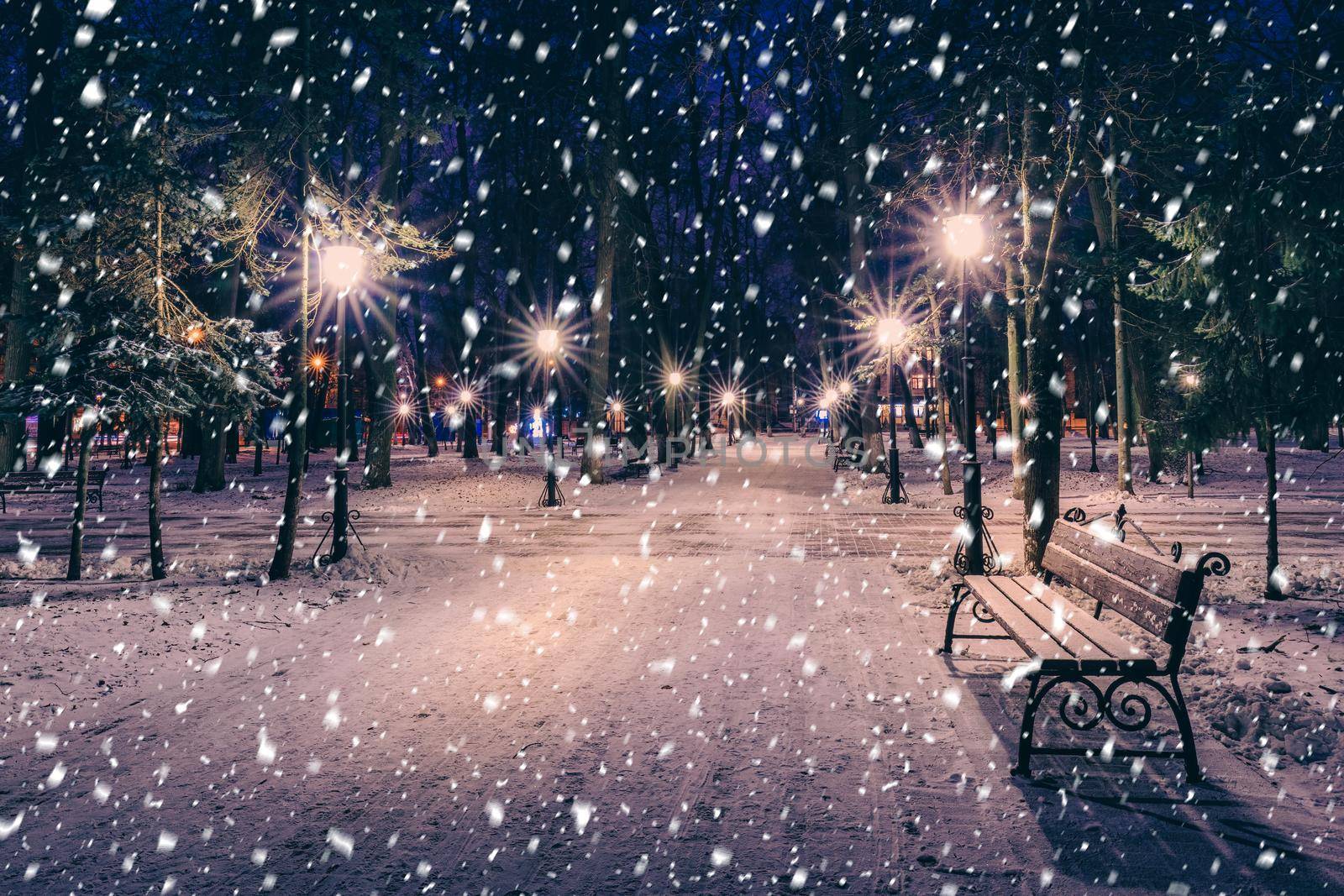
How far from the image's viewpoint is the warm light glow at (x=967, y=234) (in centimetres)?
1066

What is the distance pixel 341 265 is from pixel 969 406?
8.13m

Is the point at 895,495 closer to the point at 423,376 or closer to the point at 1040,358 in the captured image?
the point at 1040,358

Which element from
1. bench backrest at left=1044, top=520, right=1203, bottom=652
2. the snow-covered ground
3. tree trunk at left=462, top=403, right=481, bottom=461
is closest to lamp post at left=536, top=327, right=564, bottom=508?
the snow-covered ground

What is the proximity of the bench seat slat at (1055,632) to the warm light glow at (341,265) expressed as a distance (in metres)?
8.38

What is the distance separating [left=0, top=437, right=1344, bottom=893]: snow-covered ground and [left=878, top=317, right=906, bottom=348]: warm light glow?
414 inches

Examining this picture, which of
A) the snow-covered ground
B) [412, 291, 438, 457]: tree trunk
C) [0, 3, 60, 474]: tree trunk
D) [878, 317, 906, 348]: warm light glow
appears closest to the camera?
the snow-covered ground

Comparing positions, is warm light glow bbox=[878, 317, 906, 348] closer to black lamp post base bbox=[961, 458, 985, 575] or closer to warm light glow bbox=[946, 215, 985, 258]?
warm light glow bbox=[946, 215, 985, 258]

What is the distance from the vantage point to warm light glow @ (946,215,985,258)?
10.7m

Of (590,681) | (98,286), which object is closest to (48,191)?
(98,286)

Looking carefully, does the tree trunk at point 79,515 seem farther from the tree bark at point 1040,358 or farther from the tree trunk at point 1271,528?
the tree trunk at point 1271,528

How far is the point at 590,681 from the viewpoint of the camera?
6.11 metres

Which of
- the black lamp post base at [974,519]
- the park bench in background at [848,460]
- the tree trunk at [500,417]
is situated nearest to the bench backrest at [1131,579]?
the black lamp post base at [974,519]

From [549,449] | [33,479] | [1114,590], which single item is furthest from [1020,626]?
[33,479]

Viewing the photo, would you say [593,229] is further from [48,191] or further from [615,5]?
[48,191]
